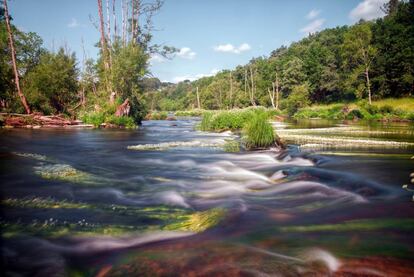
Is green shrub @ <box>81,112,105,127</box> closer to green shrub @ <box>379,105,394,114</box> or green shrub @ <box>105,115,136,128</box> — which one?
green shrub @ <box>105,115,136,128</box>

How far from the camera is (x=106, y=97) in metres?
30.7

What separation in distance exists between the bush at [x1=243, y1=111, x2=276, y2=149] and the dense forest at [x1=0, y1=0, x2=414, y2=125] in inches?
699

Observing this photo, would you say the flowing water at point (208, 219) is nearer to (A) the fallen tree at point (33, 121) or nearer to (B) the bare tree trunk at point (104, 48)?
(A) the fallen tree at point (33, 121)

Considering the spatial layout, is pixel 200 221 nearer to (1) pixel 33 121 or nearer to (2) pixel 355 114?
(1) pixel 33 121

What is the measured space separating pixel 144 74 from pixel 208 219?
28594 mm

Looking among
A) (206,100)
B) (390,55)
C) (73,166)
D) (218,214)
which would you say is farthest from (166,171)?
(206,100)

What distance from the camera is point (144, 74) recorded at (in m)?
31.9

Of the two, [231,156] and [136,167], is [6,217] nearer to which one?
[136,167]

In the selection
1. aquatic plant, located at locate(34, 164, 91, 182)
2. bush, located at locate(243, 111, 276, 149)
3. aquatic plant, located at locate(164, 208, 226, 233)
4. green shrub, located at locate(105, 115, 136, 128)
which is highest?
green shrub, located at locate(105, 115, 136, 128)

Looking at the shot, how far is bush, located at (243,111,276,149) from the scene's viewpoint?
1354 cm

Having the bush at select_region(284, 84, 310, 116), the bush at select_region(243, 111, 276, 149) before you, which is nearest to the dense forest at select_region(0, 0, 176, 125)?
the bush at select_region(243, 111, 276, 149)

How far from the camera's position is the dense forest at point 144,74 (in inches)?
1196

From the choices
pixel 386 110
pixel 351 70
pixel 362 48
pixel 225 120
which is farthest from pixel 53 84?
pixel 351 70

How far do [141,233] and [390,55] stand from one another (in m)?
59.2
